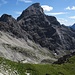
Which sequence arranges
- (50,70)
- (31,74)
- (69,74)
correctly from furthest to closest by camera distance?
1. (69,74)
2. (50,70)
3. (31,74)

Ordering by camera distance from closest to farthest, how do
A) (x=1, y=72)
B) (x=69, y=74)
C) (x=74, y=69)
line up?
(x=1, y=72) → (x=69, y=74) → (x=74, y=69)

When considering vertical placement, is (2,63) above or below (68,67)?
above

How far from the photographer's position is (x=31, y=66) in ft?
132

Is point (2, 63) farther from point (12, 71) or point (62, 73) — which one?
point (62, 73)

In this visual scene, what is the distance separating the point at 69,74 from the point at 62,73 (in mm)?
2175

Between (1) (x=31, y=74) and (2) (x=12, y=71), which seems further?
(1) (x=31, y=74)

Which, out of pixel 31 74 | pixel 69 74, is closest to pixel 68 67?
pixel 69 74

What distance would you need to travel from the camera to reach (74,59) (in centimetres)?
6444

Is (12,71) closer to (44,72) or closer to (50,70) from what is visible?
(44,72)

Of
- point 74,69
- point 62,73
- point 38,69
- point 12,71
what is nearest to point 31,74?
point 38,69

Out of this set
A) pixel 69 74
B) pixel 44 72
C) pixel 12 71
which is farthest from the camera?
pixel 69 74

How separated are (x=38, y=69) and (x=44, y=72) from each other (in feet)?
4.27

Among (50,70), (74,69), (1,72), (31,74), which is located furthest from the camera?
(74,69)

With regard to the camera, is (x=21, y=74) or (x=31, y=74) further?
(x=31, y=74)
